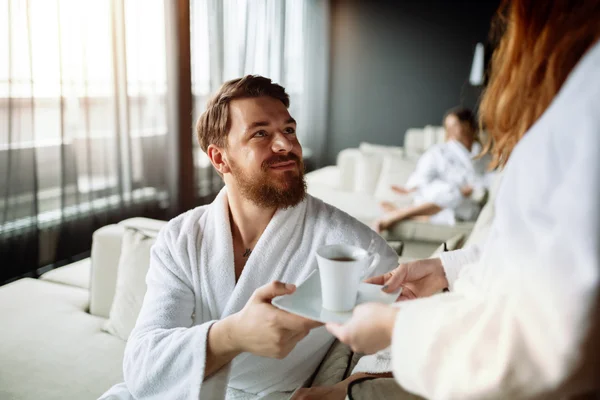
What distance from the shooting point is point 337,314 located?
0.85 metres

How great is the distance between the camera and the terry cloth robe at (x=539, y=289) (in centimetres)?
53

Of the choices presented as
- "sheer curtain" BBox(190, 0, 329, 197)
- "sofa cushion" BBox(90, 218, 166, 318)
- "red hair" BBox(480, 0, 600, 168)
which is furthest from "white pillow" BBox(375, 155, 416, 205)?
"red hair" BBox(480, 0, 600, 168)

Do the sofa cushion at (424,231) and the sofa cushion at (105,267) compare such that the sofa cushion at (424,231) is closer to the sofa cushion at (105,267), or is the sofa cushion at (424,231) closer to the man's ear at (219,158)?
the sofa cushion at (105,267)

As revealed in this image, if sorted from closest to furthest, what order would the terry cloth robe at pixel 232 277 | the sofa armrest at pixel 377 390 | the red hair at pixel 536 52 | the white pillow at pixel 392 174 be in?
the red hair at pixel 536 52, the sofa armrest at pixel 377 390, the terry cloth robe at pixel 232 277, the white pillow at pixel 392 174

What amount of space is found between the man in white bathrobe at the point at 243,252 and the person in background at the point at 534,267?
577 mm

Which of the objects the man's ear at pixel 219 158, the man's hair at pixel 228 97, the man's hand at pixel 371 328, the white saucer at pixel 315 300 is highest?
the man's hair at pixel 228 97

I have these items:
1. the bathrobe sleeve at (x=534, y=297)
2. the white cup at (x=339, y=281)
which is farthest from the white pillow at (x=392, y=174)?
the bathrobe sleeve at (x=534, y=297)

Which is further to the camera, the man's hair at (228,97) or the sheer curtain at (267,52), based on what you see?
the sheer curtain at (267,52)

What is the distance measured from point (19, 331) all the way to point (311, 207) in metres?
1.19

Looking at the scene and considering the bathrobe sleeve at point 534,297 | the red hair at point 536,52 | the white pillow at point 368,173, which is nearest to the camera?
the bathrobe sleeve at point 534,297

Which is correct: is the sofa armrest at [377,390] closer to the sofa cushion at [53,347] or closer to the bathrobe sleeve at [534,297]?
the bathrobe sleeve at [534,297]

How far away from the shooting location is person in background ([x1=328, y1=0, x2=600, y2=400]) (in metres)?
0.53

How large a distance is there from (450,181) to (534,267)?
3133 millimetres

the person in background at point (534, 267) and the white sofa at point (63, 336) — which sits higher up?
the person in background at point (534, 267)
